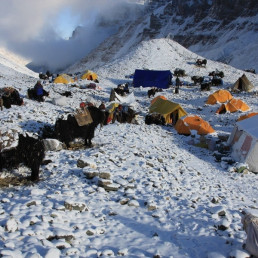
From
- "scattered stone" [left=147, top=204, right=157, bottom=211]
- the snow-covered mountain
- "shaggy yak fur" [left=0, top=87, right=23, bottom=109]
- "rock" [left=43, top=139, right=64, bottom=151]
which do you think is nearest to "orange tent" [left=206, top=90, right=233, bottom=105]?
"shaggy yak fur" [left=0, top=87, right=23, bottom=109]

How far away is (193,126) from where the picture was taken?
16938 millimetres

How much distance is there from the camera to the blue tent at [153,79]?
3266 centimetres

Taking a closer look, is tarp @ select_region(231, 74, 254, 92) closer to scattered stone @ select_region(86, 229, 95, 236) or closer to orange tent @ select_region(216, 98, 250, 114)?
orange tent @ select_region(216, 98, 250, 114)

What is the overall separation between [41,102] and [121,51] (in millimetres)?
106128

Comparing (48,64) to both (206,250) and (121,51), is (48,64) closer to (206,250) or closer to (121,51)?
(121,51)

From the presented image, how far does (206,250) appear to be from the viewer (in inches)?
212

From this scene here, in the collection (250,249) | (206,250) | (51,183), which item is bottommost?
(51,183)

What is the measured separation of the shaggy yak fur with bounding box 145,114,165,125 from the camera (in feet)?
59.6

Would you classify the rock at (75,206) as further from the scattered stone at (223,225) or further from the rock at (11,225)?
the scattered stone at (223,225)

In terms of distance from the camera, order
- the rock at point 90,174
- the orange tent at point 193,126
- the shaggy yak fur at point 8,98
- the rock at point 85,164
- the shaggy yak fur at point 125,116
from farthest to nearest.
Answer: the orange tent at point 193,126 < the shaggy yak fur at point 125,116 < the shaggy yak fur at point 8,98 < the rock at point 85,164 < the rock at point 90,174

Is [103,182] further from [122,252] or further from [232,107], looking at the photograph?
[232,107]

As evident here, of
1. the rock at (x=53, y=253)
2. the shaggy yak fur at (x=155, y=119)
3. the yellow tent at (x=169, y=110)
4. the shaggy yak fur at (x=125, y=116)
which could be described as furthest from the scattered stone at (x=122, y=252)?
the yellow tent at (x=169, y=110)

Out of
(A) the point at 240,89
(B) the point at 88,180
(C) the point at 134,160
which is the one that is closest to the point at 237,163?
(C) the point at 134,160

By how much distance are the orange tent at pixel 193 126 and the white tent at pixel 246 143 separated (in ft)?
6.30
